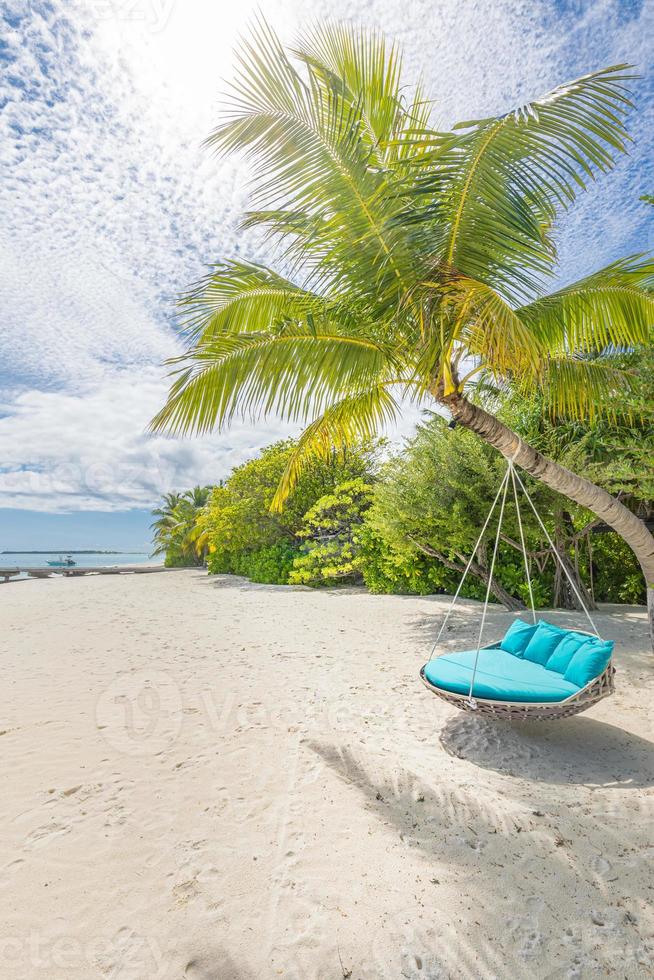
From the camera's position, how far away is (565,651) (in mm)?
4418

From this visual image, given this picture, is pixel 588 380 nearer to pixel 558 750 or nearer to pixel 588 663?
pixel 588 663

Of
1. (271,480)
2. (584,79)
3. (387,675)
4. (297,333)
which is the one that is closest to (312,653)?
(387,675)

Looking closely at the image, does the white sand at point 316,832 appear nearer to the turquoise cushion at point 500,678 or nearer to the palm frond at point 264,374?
the turquoise cushion at point 500,678

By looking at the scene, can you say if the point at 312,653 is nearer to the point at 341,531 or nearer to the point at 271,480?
the point at 341,531

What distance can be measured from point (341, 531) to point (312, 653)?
7866 mm

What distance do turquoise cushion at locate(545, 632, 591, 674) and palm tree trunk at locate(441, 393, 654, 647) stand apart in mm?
1667

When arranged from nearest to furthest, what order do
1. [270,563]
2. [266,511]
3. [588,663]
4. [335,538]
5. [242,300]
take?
[588,663]
[242,300]
[335,538]
[270,563]
[266,511]

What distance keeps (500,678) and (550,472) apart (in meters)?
2.38

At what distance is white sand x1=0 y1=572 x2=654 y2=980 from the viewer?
2174 millimetres

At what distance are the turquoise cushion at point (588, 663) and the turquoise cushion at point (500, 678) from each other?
0.23 feet

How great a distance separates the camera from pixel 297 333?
5.21 meters

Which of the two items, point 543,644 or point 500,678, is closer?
point 500,678

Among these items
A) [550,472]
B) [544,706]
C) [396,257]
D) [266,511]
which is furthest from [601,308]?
[266,511]

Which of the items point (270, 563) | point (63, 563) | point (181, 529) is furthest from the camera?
point (63, 563)
